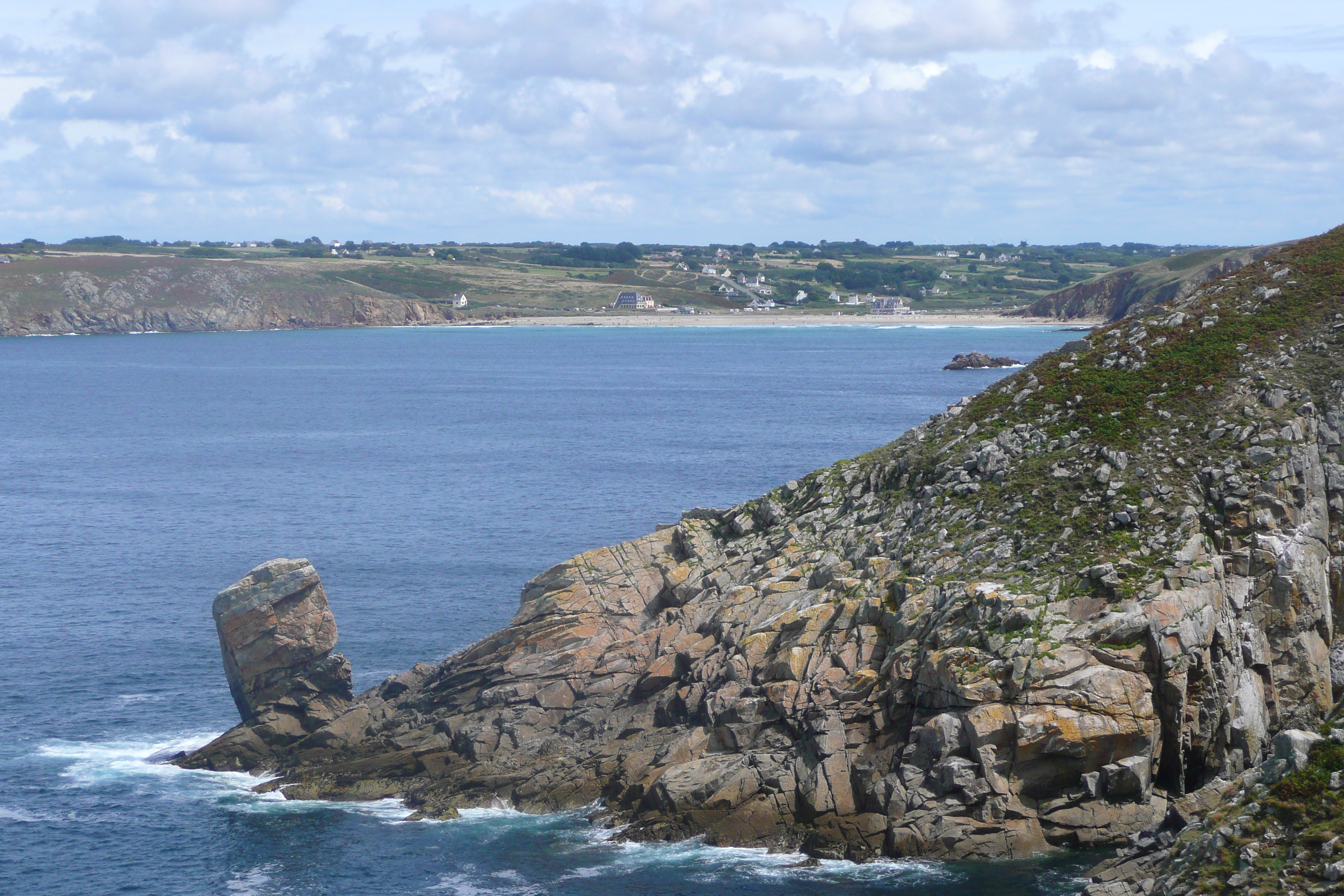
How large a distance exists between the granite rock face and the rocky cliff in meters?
1.16

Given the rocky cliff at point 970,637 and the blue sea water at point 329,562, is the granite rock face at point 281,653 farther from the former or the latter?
the blue sea water at point 329,562

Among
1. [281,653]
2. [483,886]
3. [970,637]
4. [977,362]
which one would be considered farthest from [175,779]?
[977,362]

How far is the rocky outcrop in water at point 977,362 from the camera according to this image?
181 m

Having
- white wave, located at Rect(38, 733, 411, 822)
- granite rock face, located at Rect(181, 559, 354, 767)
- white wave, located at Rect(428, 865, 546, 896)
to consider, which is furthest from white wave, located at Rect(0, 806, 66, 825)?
white wave, located at Rect(428, 865, 546, 896)

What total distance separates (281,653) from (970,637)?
28.0 meters

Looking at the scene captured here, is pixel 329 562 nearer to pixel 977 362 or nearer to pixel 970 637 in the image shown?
pixel 970 637

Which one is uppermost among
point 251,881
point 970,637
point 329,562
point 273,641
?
point 970,637

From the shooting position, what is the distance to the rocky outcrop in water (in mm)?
181000

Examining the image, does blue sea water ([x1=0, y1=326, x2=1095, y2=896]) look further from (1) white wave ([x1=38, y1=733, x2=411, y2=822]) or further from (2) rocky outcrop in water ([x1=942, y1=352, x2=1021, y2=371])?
(2) rocky outcrop in water ([x1=942, y1=352, x2=1021, y2=371])

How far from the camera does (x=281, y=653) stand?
5069cm

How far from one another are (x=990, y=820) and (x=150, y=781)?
1185 inches

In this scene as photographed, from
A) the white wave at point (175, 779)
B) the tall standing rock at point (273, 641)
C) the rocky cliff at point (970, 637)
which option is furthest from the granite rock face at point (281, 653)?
the white wave at point (175, 779)

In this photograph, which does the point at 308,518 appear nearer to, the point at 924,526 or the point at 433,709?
the point at 433,709

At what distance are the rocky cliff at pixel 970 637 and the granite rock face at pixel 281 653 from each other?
116cm
